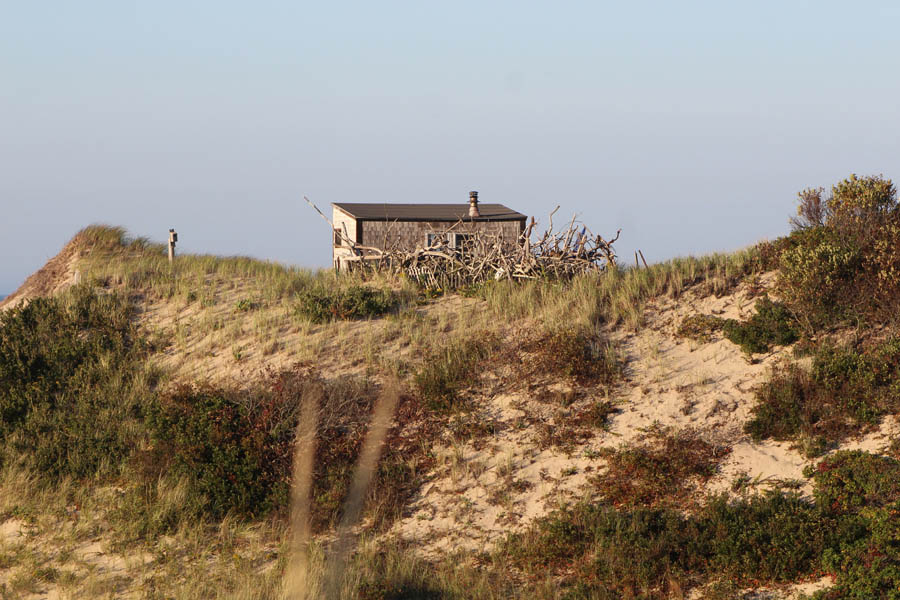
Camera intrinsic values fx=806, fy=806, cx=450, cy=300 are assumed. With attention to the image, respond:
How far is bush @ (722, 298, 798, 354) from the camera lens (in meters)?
16.5

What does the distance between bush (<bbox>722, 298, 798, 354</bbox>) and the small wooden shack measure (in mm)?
14759

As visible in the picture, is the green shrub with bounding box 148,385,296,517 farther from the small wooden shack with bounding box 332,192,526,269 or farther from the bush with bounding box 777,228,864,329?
the small wooden shack with bounding box 332,192,526,269

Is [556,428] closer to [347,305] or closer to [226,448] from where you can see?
[226,448]

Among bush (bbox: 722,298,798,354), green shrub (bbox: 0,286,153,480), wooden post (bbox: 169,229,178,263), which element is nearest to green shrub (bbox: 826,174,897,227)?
bush (bbox: 722,298,798,354)

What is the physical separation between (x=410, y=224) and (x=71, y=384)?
54.0 feet

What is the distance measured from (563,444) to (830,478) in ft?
14.9

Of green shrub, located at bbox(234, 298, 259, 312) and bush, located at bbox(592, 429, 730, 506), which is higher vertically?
green shrub, located at bbox(234, 298, 259, 312)

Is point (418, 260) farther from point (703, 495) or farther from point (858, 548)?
point (858, 548)

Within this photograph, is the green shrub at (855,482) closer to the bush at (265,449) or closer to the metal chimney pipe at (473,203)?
the bush at (265,449)

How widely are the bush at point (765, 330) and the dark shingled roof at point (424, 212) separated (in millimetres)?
15807

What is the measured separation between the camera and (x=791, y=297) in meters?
17.0

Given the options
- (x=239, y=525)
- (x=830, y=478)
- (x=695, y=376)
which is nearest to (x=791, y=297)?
(x=695, y=376)

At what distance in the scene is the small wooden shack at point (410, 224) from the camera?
31906 mm

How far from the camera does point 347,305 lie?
66.7ft
